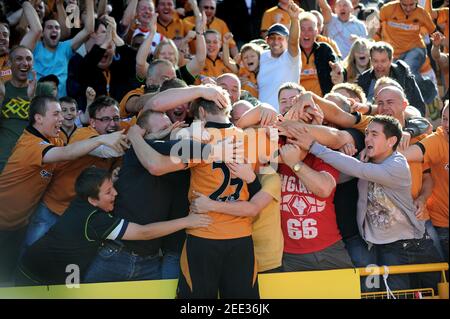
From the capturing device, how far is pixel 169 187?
200 inches

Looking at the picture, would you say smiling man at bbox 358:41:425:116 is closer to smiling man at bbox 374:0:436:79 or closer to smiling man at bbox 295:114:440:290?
smiling man at bbox 374:0:436:79

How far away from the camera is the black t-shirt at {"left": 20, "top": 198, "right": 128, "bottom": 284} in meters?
4.88

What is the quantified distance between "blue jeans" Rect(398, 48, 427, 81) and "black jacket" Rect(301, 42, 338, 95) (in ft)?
5.21

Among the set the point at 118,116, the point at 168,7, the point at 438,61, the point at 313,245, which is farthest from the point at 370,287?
the point at 168,7

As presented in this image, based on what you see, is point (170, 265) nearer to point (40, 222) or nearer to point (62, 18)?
point (40, 222)

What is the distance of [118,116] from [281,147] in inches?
57.3

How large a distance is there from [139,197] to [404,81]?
A: 341cm

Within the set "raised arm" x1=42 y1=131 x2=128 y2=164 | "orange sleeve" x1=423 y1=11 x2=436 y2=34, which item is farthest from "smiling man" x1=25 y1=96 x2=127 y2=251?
"orange sleeve" x1=423 y1=11 x2=436 y2=34

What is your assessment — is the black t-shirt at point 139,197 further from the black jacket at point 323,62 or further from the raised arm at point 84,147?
the black jacket at point 323,62

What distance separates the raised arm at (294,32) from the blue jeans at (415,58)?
7.05 feet

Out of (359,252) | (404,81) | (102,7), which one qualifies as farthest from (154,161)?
(102,7)

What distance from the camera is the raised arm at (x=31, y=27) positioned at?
7.50m

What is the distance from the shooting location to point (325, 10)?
946 centimetres
